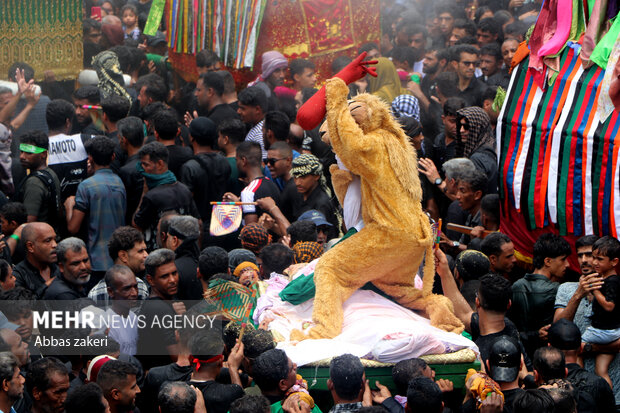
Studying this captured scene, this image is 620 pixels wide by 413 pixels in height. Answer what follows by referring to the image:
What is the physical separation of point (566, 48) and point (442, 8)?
5731mm

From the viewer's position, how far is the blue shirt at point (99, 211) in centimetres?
755

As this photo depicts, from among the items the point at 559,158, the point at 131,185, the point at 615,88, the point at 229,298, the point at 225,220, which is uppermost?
the point at 615,88

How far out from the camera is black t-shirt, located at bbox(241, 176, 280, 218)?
7883 millimetres

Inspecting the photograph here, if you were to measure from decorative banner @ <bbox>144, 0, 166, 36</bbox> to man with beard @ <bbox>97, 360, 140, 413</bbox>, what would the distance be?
297 inches

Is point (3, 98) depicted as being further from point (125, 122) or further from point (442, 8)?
point (442, 8)

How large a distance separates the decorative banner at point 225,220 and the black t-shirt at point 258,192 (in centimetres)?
10

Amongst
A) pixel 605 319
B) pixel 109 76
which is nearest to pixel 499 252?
pixel 605 319

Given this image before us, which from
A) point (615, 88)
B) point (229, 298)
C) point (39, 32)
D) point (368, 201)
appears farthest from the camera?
point (39, 32)

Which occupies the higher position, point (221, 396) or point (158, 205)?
point (221, 396)

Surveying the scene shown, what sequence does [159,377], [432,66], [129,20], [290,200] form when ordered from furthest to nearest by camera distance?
1. [129,20]
2. [432,66]
3. [290,200]
4. [159,377]

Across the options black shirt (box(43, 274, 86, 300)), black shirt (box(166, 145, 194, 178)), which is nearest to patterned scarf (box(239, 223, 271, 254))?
black shirt (box(43, 274, 86, 300))

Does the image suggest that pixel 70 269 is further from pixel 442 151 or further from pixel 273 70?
pixel 273 70

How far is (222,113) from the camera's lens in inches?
382

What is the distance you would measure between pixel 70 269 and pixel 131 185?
159cm
